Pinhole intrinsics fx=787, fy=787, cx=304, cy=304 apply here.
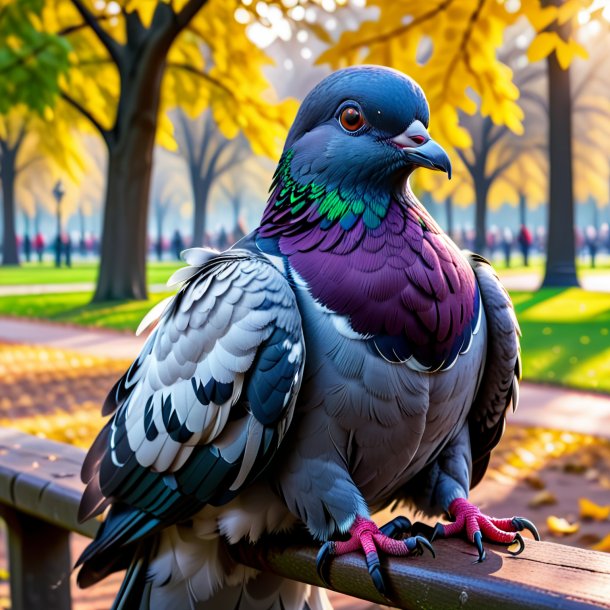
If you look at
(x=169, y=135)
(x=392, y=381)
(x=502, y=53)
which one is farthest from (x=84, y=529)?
(x=502, y=53)

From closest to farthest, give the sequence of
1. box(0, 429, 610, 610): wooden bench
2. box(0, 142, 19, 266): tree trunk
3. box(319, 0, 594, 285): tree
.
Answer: box(0, 429, 610, 610): wooden bench
box(319, 0, 594, 285): tree
box(0, 142, 19, 266): tree trunk

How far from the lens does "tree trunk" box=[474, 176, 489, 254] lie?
23984 mm

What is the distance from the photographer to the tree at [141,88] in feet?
30.1

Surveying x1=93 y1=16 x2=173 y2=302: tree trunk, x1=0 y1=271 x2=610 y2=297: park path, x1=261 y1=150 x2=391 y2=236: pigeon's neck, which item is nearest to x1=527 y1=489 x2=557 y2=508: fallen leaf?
x1=261 y1=150 x2=391 y2=236: pigeon's neck

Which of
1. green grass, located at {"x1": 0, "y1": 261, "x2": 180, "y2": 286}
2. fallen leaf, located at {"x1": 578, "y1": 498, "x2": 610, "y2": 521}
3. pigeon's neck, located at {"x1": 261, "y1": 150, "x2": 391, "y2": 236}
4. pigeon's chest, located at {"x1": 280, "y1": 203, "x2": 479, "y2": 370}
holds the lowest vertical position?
green grass, located at {"x1": 0, "y1": 261, "x2": 180, "y2": 286}

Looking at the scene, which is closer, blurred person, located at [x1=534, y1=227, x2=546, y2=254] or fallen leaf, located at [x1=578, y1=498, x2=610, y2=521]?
fallen leaf, located at [x1=578, y1=498, x2=610, y2=521]

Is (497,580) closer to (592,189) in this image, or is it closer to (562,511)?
(562,511)

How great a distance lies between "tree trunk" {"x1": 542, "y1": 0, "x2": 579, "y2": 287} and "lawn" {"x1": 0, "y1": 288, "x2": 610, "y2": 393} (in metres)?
0.46

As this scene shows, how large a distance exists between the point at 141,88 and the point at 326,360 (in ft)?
32.6

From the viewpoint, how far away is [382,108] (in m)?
1.38

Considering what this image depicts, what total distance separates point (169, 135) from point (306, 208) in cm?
1068

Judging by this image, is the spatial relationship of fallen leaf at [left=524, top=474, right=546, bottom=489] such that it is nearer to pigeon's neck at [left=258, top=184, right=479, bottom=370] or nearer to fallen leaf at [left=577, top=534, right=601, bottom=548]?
fallen leaf at [left=577, top=534, right=601, bottom=548]

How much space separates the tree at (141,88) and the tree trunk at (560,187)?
4.49 metres

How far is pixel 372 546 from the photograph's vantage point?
1.33 m
